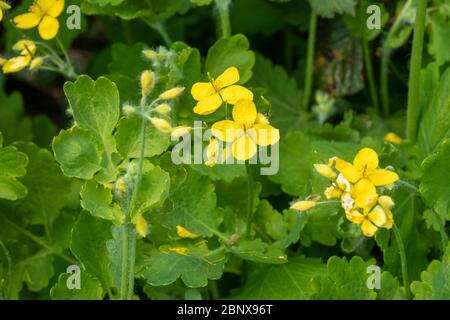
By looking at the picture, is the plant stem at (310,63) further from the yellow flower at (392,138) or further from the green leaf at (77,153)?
the green leaf at (77,153)

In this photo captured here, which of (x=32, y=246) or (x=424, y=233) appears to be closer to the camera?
(x=424, y=233)

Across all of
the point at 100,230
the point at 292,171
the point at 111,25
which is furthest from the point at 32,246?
the point at 111,25

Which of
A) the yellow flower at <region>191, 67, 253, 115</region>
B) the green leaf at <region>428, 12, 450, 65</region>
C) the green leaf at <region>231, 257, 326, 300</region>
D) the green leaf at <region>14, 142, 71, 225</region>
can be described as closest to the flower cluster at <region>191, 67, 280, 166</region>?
the yellow flower at <region>191, 67, 253, 115</region>

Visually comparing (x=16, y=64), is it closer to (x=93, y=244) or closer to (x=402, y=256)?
(x=93, y=244)

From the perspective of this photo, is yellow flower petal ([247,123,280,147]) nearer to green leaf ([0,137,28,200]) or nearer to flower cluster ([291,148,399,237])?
flower cluster ([291,148,399,237])

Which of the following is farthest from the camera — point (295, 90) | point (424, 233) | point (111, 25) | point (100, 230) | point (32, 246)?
point (111, 25)

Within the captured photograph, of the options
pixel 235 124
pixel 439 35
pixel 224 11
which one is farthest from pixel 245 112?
pixel 439 35
